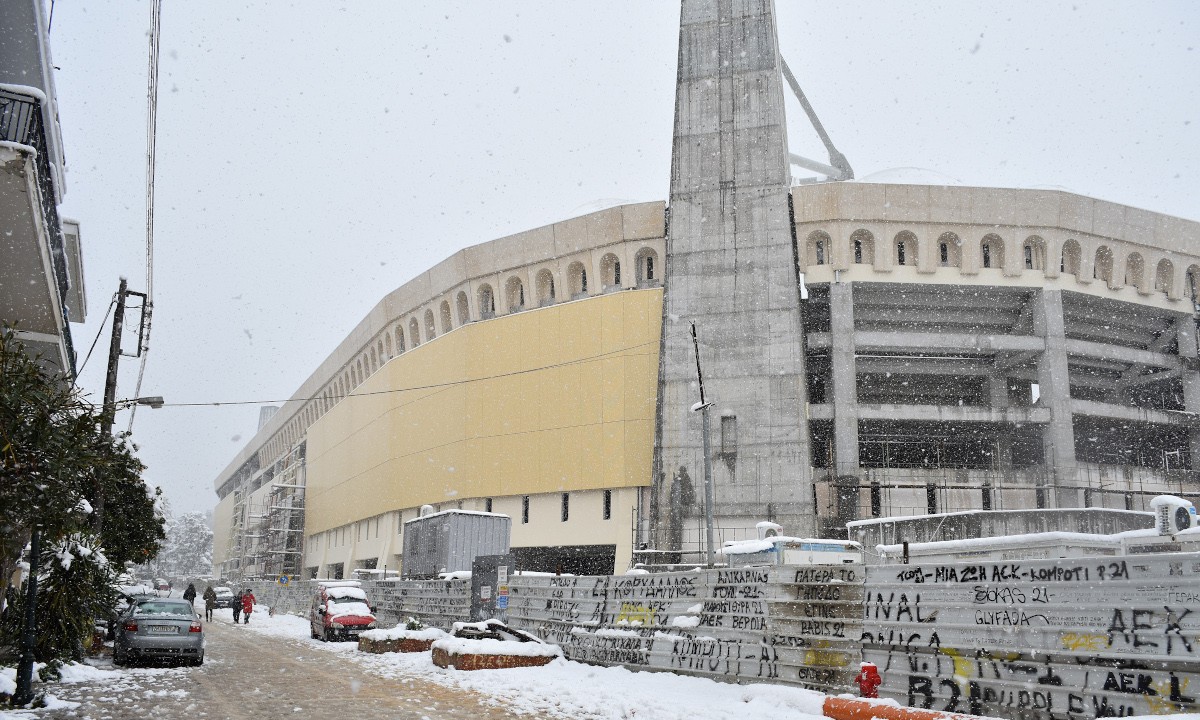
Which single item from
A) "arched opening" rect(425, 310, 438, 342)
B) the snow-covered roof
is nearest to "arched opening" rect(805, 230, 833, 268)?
the snow-covered roof

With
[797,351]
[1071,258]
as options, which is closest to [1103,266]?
[1071,258]

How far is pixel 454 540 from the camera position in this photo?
3183cm

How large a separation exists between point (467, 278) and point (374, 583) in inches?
765

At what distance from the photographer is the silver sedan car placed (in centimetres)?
1694

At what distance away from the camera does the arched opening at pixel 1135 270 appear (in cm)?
4003

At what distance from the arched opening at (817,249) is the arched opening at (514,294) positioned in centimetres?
1560

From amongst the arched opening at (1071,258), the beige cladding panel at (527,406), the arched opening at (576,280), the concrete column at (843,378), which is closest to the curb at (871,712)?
the concrete column at (843,378)

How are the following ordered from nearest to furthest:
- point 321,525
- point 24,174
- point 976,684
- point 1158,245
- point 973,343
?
point 976,684 → point 24,174 → point 973,343 → point 1158,245 → point 321,525

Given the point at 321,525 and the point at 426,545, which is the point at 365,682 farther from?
the point at 321,525

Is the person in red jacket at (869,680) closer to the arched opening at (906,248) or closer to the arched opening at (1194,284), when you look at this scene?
the arched opening at (906,248)

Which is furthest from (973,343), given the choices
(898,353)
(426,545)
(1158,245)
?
(426,545)

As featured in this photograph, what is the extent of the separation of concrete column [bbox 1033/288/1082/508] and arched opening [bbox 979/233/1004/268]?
2293 mm

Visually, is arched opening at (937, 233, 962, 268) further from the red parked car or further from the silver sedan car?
the silver sedan car

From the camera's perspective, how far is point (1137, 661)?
8.44 meters
